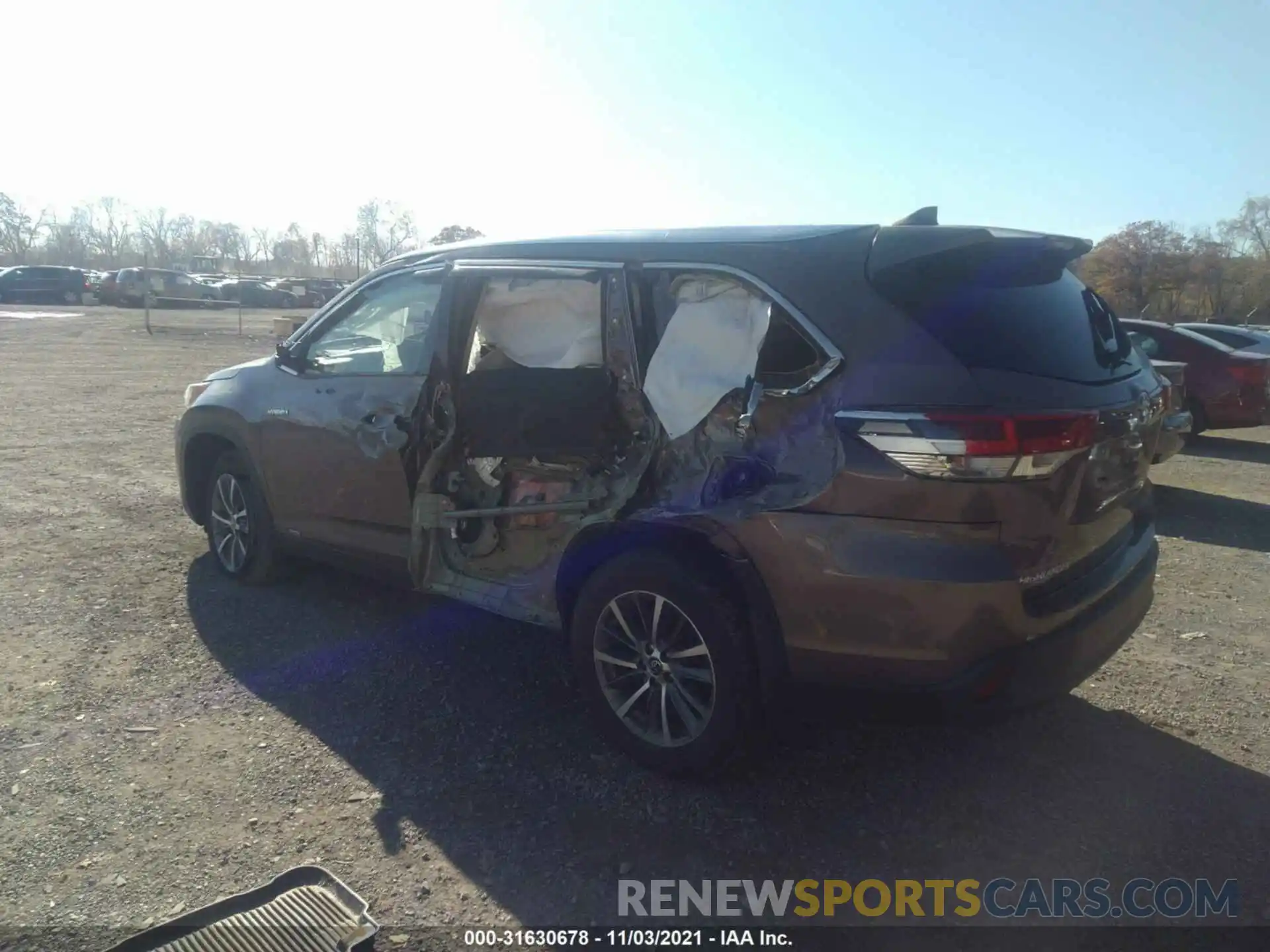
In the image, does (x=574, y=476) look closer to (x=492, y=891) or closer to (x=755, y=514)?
(x=755, y=514)

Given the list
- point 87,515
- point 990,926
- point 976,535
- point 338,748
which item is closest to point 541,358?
point 338,748

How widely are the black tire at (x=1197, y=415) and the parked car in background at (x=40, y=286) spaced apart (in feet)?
146

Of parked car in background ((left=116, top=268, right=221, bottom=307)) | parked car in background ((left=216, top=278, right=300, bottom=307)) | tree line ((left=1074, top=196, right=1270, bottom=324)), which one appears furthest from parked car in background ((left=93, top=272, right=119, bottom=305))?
tree line ((left=1074, top=196, right=1270, bottom=324))

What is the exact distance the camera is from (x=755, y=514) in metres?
3.12

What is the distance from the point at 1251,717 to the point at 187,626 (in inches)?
195

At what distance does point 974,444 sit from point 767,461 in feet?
2.23

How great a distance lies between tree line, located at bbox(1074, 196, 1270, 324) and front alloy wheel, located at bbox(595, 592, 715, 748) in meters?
31.4

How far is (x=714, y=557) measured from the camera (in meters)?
3.26

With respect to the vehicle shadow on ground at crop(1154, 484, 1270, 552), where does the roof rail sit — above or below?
above

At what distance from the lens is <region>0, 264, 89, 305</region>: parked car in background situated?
136ft

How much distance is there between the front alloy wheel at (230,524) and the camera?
540 centimetres

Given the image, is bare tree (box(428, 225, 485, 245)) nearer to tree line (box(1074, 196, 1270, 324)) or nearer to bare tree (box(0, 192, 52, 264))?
tree line (box(1074, 196, 1270, 324))

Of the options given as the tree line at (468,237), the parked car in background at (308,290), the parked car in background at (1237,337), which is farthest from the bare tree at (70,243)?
the parked car in background at (1237,337)

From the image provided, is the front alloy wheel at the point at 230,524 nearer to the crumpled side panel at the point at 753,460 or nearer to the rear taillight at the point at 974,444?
the crumpled side panel at the point at 753,460
